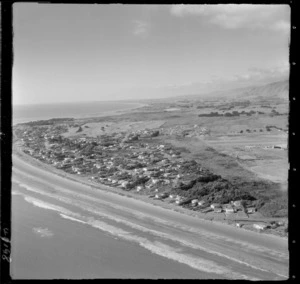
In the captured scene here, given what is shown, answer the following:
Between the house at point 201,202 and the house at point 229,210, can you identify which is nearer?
the house at point 229,210

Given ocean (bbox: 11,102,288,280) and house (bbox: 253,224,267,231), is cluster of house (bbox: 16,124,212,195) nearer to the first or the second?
ocean (bbox: 11,102,288,280)

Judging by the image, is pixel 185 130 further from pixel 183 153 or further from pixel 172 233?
pixel 172 233

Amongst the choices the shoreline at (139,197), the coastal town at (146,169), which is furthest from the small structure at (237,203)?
the shoreline at (139,197)

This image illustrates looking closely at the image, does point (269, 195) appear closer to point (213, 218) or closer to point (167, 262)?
point (213, 218)

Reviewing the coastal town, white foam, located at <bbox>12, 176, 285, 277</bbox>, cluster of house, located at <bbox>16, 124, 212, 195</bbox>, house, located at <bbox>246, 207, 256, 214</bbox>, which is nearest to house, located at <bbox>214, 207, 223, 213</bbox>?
the coastal town

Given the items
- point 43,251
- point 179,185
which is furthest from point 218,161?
point 43,251

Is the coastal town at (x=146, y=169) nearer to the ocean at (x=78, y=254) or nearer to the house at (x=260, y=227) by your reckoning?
the house at (x=260, y=227)

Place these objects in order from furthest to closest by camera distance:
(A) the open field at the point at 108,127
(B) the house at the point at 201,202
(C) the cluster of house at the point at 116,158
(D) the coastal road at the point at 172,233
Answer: (A) the open field at the point at 108,127, (C) the cluster of house at the point at 116,158, (B) the house at the point at 201,202, (D) the coastal road at the point at 172,233

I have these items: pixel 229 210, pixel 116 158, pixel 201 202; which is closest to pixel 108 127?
pixel 116 158
